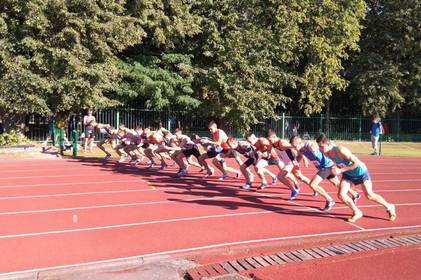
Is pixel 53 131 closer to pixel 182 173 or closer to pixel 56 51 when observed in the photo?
pixel 56 51

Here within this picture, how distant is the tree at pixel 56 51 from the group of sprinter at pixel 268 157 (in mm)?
5264

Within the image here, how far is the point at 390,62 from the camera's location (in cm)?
3494

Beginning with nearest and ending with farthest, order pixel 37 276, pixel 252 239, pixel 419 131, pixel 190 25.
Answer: pixel 37 276
pixel 252 239
pixel 190 25
pixel 419 131

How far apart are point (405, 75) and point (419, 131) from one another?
535 centimetres

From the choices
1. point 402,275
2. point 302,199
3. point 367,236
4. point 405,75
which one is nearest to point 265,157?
point 302,199

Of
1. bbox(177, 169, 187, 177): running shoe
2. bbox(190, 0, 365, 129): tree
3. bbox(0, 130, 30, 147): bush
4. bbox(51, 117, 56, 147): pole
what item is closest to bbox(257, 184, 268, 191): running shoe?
bbox(177, 169, 187, 177): running shoe

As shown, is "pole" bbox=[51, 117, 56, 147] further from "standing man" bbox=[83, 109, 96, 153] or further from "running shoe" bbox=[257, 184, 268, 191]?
"running shoe" bbox=[257, 184, 268, 191]

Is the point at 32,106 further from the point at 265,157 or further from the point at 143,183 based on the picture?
the point at 265,157

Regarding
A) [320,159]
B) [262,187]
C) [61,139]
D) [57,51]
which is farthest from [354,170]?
[57,51]

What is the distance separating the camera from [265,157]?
41.5 ft

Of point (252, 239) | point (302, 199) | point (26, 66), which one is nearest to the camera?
point (252, 239)

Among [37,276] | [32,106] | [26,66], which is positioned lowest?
[37,276]

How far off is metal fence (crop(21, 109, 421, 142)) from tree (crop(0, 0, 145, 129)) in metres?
2.47

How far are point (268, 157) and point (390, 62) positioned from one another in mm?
25676
